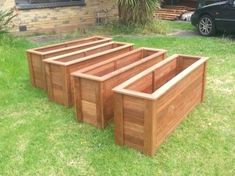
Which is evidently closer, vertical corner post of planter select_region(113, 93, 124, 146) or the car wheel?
vertical corner post of planter select_region(113, 93, 124, 146)

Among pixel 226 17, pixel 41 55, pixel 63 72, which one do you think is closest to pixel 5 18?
pixel 41 55

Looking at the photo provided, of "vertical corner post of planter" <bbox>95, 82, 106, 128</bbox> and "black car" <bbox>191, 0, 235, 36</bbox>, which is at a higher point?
"black car" <bbox>191, 0, 235, 36</bbox>

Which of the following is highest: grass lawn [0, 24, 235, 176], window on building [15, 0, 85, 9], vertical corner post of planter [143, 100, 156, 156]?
window on building [15, 0, 85, 9]

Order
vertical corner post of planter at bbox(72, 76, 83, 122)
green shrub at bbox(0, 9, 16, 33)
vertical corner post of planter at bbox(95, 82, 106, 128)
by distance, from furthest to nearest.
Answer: green shrub at bbox(0, 9, 16, 33) < vertical corner post of planter at bbox(72, 76, 83, 122) < vertical corner post of planter at bbox(95, 82, 106, 128)

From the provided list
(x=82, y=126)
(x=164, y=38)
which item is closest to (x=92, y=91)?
(x=82, y=126)

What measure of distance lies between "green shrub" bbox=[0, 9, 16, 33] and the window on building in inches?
16.2

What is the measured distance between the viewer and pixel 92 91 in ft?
13.1

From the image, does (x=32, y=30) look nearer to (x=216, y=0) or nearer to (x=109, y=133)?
(x=216, y=0)

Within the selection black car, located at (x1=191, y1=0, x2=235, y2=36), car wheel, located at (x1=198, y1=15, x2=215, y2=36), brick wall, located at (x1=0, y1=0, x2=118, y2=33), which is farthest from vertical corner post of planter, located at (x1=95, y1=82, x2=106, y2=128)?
car wheel, located at (x1=198, y1=15, x2=215, y2=36)

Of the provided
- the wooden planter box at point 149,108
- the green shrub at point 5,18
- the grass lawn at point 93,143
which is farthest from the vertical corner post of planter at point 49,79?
the green shrub at point 5,18

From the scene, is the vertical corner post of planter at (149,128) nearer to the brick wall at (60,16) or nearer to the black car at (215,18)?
the black car at (215,18)

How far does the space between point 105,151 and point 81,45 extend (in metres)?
2.69

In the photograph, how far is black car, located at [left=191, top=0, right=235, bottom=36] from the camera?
9.41m

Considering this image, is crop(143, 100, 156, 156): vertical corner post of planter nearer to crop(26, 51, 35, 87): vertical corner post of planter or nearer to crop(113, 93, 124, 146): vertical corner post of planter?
crop(113, 93, 124, 146): vertical corner post of planter
